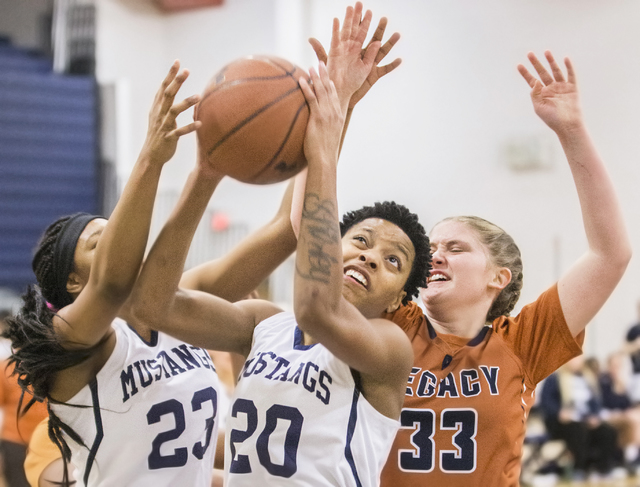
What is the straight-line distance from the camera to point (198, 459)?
7.75 feet

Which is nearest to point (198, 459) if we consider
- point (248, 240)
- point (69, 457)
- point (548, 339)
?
point (69, 457)

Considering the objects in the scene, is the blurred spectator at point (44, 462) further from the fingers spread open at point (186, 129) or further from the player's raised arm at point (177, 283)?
the fingers spread open at point (186, 129)

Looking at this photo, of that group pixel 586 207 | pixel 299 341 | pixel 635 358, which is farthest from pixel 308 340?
pixel 635 358

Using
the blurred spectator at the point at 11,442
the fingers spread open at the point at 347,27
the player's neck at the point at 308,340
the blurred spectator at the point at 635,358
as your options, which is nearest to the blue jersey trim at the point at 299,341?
the player's neck at the point at 308,340

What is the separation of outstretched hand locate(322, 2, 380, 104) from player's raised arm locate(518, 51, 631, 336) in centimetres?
64

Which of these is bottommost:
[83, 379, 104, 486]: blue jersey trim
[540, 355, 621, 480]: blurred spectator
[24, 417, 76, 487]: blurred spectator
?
[540, 355, 621, 480]: blurred spectator

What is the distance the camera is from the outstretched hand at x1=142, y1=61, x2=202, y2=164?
6.31 ft

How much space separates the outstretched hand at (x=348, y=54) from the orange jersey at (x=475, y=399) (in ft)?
3.11

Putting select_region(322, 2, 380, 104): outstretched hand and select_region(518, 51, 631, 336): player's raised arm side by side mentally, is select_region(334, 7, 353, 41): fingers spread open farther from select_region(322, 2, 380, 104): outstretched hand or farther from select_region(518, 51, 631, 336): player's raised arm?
select_region(518, 51, 631, 336): player's raised arm

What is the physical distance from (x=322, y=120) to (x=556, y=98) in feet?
3.08

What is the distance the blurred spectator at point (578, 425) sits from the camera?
7188 mm

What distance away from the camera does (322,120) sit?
1933mm

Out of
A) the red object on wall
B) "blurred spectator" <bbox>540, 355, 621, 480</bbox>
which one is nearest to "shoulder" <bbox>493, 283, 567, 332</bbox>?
"blurred spectator" <bbox>540, 355, 621, 480</bbox>

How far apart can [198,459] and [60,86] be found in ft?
31.3
